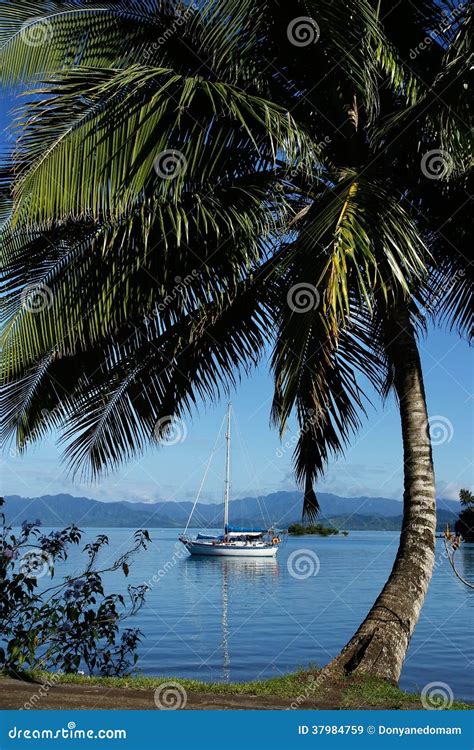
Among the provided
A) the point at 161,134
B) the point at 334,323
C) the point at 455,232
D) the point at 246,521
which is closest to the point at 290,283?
the point at 334,323

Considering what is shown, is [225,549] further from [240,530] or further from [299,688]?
[299,688]

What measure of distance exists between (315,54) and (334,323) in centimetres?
378

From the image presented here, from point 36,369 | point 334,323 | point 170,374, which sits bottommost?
point 36,369

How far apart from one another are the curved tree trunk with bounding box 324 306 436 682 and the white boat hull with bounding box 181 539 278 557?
2188 inches

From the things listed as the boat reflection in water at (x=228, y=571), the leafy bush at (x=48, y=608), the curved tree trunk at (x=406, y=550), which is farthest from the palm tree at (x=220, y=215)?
the boat reflection in water at (x=228, y=571)

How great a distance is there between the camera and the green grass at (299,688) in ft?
21.1

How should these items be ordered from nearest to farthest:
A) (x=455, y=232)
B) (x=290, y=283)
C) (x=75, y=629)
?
1. (x=290, y=283)
2. (x=75, y=629)
3. (x=455, y=232)

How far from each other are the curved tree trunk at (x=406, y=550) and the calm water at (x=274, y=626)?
695 millimetres

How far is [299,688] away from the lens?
6.92m

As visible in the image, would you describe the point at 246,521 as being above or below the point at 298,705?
below

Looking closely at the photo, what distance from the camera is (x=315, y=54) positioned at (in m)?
8.34

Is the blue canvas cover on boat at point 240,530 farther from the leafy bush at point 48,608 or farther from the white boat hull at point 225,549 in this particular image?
the leafy bush at point 48,608

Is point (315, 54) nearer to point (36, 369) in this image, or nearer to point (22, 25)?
point (22, 25)

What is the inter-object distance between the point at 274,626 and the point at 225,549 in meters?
41.4
